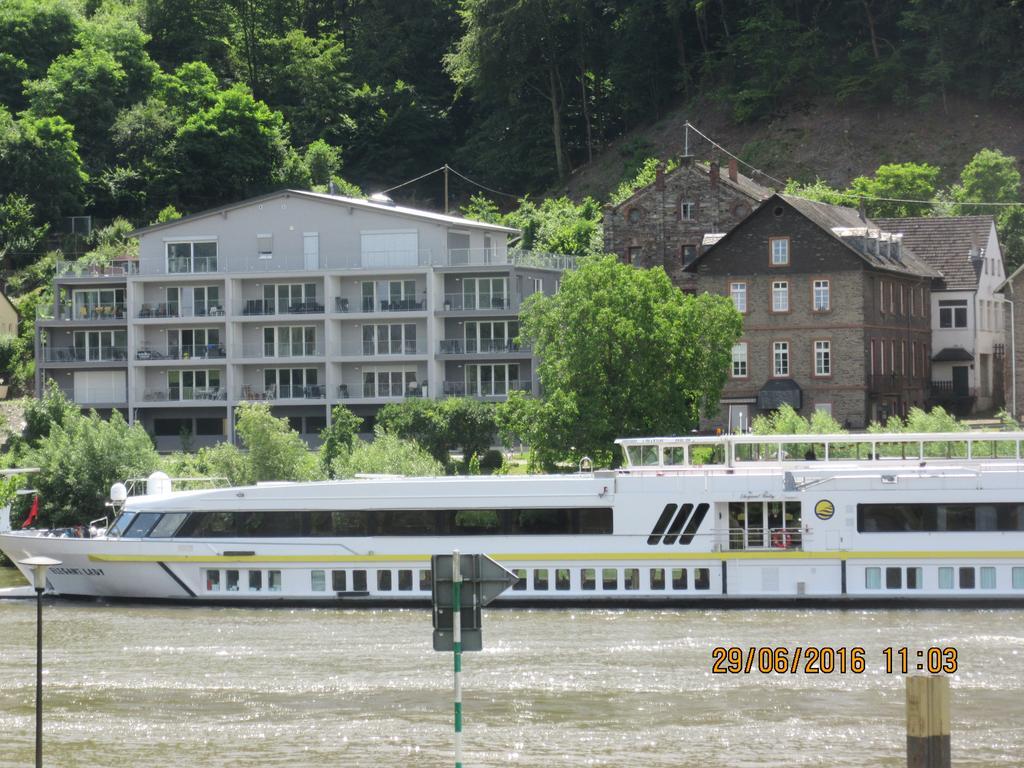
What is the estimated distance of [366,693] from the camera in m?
33.1

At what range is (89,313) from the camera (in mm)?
84062

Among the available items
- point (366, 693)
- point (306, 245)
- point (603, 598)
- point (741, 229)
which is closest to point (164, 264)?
point (306, 245)

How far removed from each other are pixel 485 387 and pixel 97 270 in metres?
20.2

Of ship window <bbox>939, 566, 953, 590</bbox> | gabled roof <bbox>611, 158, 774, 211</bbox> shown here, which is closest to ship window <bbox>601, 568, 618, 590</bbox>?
ship window <bbox>939, 566, 953, 590</bbox>

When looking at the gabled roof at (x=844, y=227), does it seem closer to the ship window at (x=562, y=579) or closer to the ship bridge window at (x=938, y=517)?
the ship bridge window at (x=938, y=517)

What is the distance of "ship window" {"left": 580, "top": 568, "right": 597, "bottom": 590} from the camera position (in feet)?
143

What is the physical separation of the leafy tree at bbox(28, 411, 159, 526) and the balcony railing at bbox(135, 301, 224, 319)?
23.0 metres

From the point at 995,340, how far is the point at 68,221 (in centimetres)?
5364

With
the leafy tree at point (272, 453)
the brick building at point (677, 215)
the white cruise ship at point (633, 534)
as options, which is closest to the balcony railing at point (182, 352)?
the brick building at point (677, 215)

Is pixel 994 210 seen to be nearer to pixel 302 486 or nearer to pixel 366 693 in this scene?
pixel 302 486

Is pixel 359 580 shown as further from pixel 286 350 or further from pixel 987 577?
pixel 286 350

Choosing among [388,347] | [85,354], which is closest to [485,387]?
[388,347]

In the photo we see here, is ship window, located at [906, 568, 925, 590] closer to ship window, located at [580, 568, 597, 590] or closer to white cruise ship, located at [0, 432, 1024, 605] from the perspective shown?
white cruise ship, located at [0, 432, 1024, 605]

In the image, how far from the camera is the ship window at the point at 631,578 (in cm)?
4338
